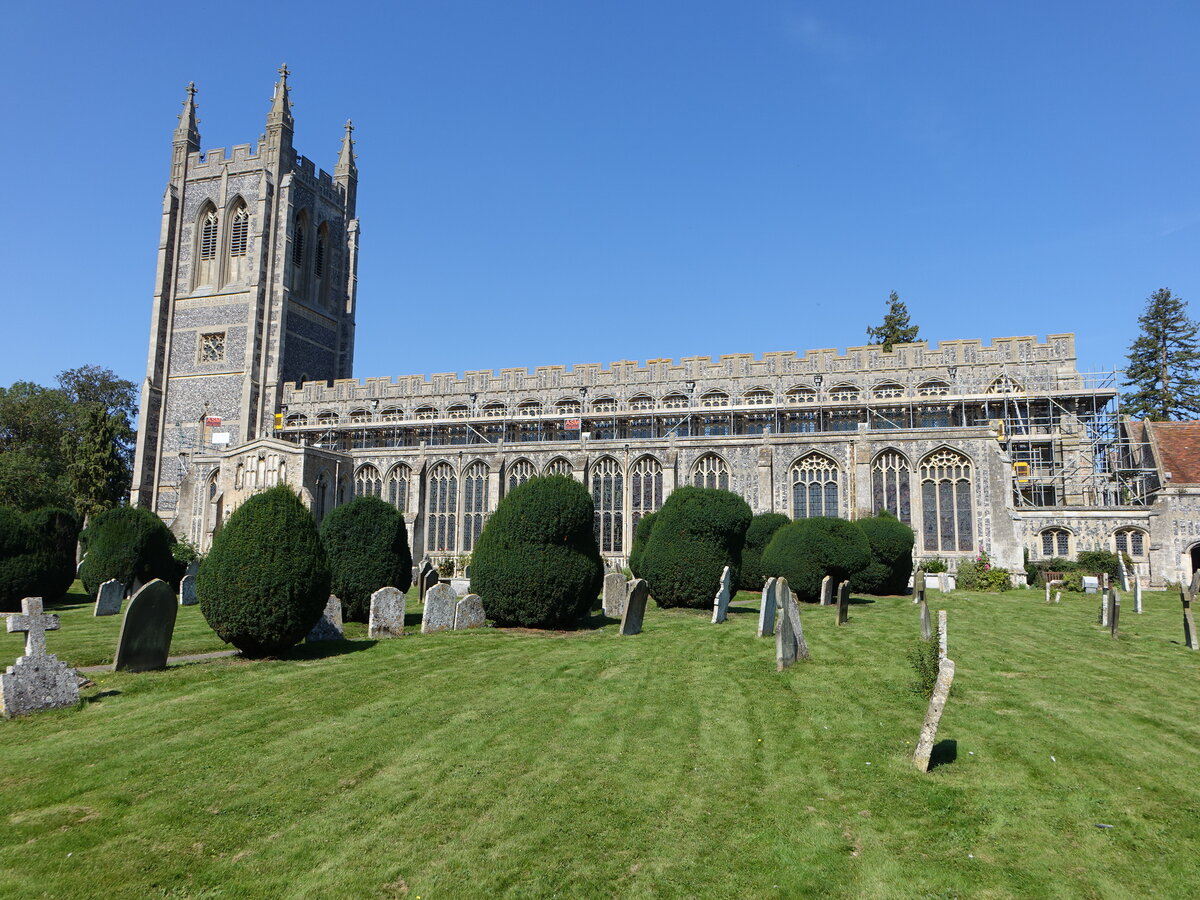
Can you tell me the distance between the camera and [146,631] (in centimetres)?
979

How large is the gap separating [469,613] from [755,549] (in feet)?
32.8

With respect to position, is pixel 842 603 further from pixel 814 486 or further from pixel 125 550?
pixel 125 550

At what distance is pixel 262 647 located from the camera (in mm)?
10852

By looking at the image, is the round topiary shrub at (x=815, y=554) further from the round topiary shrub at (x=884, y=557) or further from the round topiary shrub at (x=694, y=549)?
the round topiary shrub at (x=694, y=549)

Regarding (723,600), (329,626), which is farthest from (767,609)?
(329,626)

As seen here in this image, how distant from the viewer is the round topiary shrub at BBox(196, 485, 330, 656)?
10523 mm

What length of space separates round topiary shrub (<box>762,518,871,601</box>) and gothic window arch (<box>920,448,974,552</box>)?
392 inches

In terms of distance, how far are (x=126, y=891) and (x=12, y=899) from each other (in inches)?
23.0

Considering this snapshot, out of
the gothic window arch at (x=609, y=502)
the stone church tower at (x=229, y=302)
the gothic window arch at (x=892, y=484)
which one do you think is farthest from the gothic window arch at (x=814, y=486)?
the stone church tower at (x=229, y=302)

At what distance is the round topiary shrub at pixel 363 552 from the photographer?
15586 millimetres

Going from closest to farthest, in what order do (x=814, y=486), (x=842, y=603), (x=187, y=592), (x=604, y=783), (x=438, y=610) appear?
(x=604, y=783), (x=438, y=610), (x=842, y=603), (x=187, y=592), (x=814, y=486)

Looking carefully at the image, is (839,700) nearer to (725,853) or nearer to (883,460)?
(725,853)

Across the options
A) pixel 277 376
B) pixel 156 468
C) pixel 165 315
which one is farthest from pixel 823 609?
pixel 165 315

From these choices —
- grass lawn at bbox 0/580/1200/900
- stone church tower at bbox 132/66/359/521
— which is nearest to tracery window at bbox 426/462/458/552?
stone church tower at bbox 132/66/359/521
